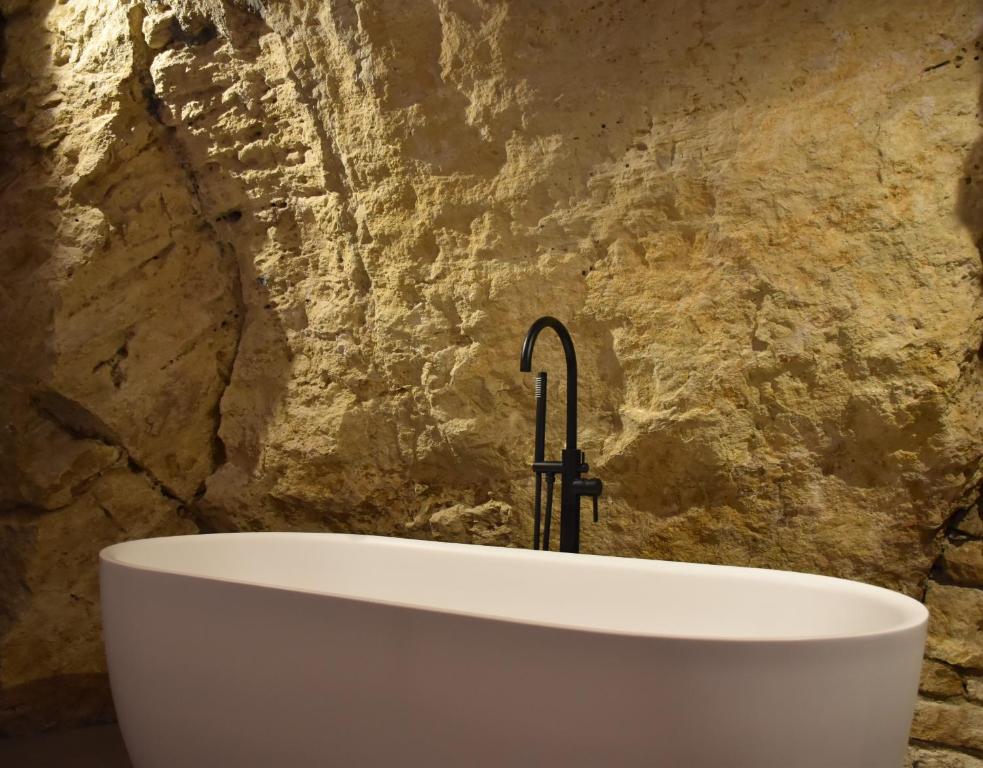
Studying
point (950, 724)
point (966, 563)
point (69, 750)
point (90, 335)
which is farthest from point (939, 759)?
point (90, 335)

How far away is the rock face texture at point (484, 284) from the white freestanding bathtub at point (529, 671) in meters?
0.27

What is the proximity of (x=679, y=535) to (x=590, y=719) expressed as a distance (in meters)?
0.81

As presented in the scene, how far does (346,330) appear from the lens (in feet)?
7.20

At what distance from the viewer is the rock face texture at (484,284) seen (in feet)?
5.46

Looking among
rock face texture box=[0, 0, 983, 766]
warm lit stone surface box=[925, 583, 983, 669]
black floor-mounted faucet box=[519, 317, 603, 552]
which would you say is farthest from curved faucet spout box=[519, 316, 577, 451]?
warm lit stone surface box=[925, 583, 983, 669]

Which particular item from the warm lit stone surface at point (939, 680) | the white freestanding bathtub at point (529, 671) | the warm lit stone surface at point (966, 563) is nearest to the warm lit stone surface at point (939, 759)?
the warm lit stone surface at point (939, 680)

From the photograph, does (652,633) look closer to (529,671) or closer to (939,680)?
(529,671)

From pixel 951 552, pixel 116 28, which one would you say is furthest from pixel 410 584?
pixel 116 28

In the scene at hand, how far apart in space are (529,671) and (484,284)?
110 cm

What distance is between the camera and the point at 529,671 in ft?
3.71

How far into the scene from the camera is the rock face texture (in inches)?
65.5

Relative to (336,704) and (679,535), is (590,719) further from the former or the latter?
(679,535)

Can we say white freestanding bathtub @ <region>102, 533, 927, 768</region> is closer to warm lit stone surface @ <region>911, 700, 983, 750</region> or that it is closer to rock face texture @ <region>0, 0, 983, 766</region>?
rock face texture @ <region>0, 0, 983, 766</region>

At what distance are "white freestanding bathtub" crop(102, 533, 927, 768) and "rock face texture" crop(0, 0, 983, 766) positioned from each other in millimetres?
266
